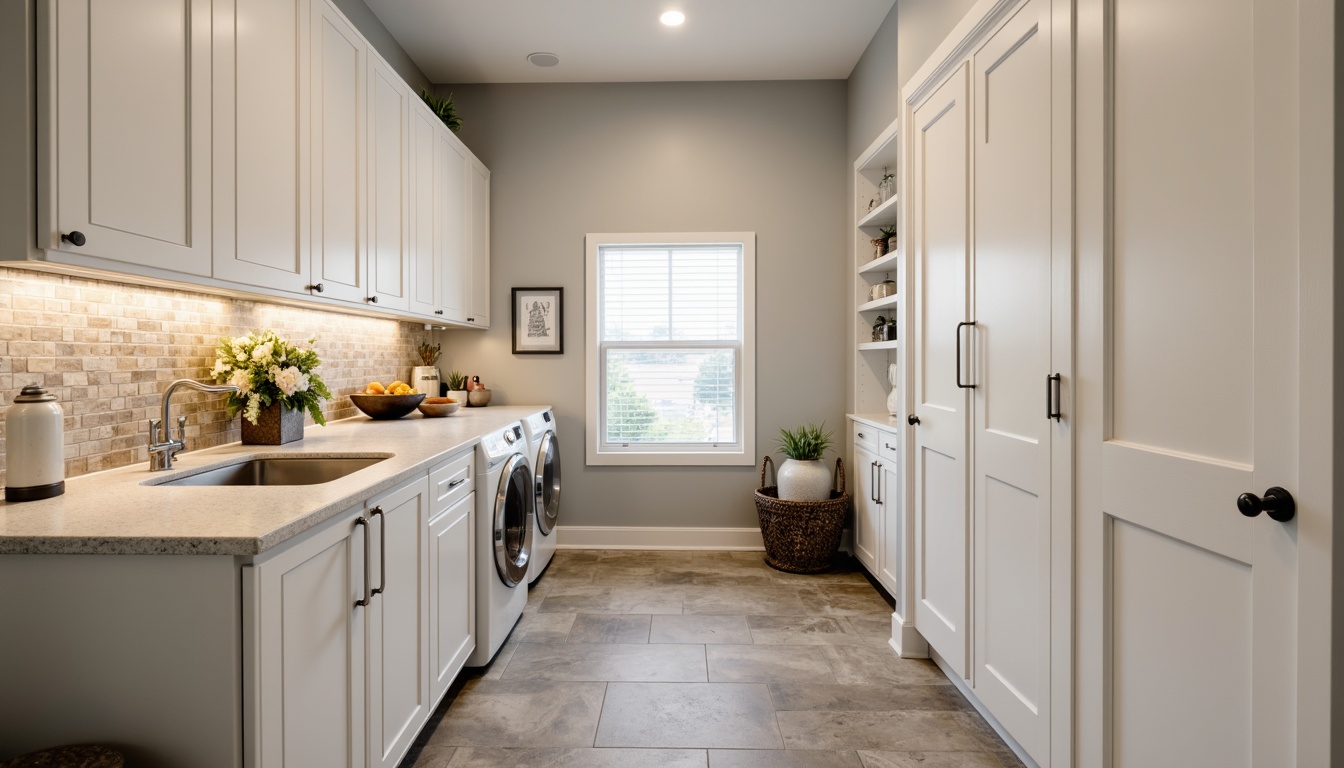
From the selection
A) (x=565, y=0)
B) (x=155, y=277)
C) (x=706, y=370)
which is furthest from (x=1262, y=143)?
(x=706, y=370)

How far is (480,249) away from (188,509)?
2798mm

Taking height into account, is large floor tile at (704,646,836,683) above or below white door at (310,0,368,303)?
below

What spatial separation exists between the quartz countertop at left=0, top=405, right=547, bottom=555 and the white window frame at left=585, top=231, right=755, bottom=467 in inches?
75.6

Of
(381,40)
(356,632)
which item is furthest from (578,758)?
(381,40)

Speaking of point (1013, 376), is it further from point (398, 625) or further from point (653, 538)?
point (653, 538)

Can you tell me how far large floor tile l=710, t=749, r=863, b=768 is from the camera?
186cm

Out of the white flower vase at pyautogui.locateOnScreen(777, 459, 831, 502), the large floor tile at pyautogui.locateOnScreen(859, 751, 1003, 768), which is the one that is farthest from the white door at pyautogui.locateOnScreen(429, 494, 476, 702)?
the white flower vase at pyautogui.locateOnScreen(777, 459, 831, 502)

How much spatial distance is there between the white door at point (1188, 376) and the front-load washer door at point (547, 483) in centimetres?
241

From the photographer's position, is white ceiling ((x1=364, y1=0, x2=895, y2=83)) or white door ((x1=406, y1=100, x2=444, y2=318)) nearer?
white door ((x1=406, y1=100, x2=444, y2=318))

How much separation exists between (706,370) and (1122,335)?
9.17 ft

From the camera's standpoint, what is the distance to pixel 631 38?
340cm

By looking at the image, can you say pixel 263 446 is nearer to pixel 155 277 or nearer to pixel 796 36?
pixel 155 277

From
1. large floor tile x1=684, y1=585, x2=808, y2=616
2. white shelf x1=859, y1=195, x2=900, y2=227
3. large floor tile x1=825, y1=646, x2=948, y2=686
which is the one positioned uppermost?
white shelf x1=859, y1=195, x2=900, y2=227

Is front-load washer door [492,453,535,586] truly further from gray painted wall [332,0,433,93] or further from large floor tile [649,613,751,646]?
gray painted wall [332,0,433,93]
